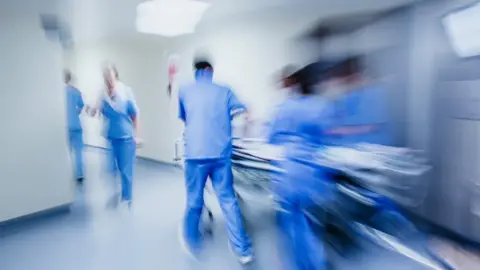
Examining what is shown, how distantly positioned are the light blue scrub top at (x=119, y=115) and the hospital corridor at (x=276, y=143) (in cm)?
1

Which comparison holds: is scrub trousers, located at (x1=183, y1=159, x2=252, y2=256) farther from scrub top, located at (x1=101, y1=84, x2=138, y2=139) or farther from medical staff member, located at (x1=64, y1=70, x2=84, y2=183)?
medical staff member, located at (x1=64, y1=70, x2=84, y2=183)

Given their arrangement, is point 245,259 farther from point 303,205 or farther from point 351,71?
point 351,71

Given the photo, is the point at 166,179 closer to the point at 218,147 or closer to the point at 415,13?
the point at 218,147

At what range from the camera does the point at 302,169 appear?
1.67 metres

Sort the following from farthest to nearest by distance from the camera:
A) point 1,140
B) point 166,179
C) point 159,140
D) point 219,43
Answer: point 159,140 < point 166,179 < point 219,43 < point 1,140

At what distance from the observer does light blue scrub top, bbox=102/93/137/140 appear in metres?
2.90

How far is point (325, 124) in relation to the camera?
1.70 meters

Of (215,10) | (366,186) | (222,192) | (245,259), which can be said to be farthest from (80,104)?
(366,186)

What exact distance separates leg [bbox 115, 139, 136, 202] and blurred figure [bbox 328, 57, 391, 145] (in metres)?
1.75

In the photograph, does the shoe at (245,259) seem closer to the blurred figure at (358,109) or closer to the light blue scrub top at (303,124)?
the light blue scrub top at (303,124)

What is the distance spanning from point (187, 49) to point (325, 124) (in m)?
2.52

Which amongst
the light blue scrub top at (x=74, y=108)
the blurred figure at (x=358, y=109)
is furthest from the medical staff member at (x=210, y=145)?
the light blue scrub top at (x=74, y=108)

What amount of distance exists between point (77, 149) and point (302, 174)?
9.92 ft

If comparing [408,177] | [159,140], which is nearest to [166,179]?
[159,140]
